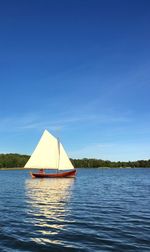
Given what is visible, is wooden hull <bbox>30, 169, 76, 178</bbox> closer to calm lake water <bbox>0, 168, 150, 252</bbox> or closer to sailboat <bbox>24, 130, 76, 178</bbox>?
sailboat <bbox>24, 130, 76, 178</bbox>

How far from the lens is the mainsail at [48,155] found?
103062 millimetres

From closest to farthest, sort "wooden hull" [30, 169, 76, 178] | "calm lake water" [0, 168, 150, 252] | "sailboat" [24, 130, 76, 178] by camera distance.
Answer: "calm lake water" [0, 168, 150, 252]
"sailboat" [24, 130, 76, 178]
"wooden hull" [30, 169, 76, 178]

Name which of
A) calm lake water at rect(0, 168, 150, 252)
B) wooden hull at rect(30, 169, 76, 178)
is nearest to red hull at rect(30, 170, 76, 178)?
wooden hull at rect(30, 169, 76, 178)

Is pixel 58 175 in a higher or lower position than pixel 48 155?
lower

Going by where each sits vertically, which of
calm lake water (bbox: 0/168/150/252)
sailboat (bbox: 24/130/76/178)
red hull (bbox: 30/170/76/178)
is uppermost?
sailboat (bbox: 24/130/76/178)

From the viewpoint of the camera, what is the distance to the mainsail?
10306 centimetres

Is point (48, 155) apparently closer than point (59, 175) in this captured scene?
Yes

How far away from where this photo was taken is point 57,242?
774 inches

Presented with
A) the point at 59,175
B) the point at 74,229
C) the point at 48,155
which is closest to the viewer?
the point at 74,229

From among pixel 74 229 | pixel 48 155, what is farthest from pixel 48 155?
pixel 74 229

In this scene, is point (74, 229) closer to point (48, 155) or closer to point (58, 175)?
point (48, 155)

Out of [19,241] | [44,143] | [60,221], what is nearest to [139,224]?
[60,221]

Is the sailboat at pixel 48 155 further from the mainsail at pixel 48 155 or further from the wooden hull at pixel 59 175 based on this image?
the wooden hull at pixel 59 175

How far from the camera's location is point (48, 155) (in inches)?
4072
